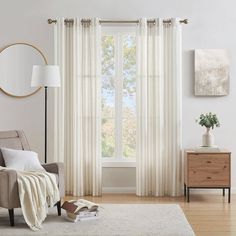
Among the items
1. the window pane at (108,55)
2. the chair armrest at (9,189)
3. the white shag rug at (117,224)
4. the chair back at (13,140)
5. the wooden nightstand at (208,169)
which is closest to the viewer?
the white shag rug at (117,224)

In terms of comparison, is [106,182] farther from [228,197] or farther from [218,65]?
[218,65]

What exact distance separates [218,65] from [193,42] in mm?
438

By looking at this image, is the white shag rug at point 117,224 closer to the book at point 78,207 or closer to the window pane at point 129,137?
the book at point 78,207

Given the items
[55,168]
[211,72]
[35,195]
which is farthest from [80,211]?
[211,72]

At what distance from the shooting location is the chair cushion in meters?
5.70

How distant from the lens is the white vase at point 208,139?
6.75m

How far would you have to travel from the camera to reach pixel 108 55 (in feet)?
23.9

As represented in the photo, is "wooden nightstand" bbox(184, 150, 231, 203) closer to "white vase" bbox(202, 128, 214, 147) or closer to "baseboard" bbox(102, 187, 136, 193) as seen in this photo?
"white vase" bbox(202, 128, 214, 147)

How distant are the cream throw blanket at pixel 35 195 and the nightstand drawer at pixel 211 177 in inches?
78.3

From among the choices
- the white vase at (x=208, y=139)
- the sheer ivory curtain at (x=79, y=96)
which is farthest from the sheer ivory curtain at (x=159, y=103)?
the sheer ivory curtain at (x=79, y=96)

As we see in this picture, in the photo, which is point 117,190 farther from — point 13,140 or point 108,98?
point 13,140

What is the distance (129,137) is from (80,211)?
6.82 ft

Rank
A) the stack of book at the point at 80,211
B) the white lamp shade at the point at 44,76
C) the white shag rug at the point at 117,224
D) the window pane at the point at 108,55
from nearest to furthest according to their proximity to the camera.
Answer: the white shag rug at the point at 117,224, the stack of book at the point at 80,211, the white lamp shade at the point at 44,76, the window pane at the point at 108,55

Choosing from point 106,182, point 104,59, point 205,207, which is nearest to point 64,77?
point 104,59
